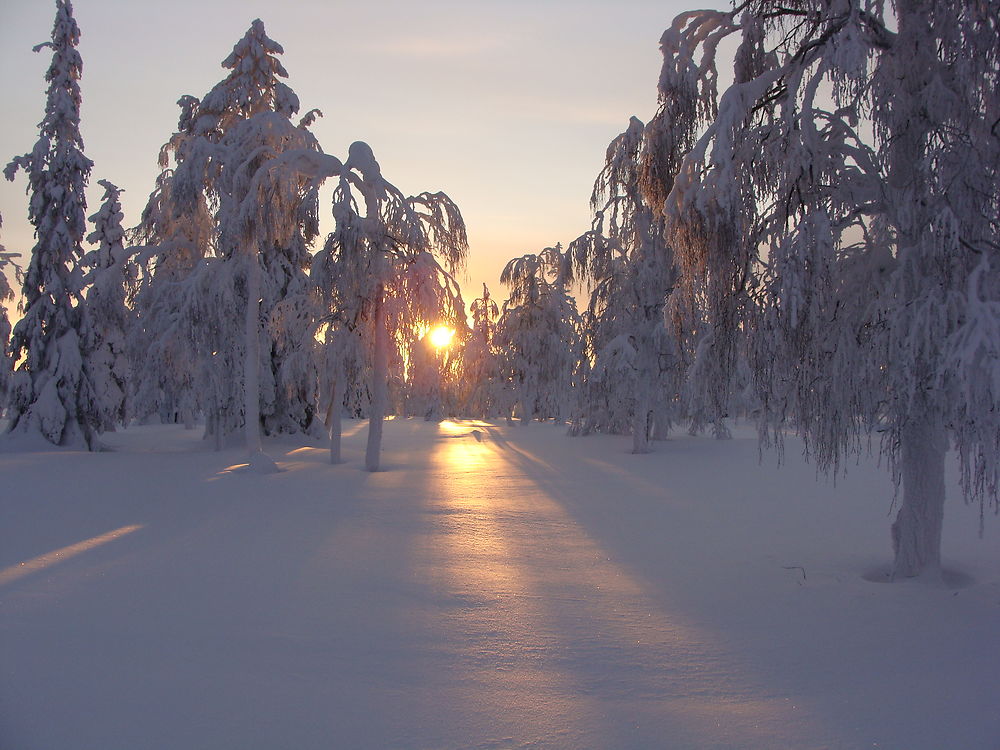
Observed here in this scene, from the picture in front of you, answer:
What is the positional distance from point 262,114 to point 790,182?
14.6 m

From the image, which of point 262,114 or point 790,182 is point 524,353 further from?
point 790,182

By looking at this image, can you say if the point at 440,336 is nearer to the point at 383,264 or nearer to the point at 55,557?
the point at 383,264

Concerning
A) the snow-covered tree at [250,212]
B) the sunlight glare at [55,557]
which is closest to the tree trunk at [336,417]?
the snow-covered tree at [250,212]

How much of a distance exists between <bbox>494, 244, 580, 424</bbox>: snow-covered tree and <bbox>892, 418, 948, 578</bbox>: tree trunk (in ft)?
96.0

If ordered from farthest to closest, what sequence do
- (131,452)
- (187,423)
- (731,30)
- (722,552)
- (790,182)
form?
(187,423)
(131,452)
(722,552)
(731,30)
(790,182)

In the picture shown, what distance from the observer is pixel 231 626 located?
5445 mm

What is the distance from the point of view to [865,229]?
7090 millimetres

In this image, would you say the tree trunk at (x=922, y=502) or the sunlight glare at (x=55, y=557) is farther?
the sunlight glare at (x=55, y=557)

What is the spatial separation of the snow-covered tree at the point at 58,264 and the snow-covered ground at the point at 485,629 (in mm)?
13234

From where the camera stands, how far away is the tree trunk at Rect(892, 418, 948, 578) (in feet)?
22.5

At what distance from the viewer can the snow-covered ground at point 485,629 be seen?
3.94 m

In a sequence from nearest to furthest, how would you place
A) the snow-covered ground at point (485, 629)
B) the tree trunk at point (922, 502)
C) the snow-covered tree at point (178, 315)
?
the snow-covered ground at point (485, 629) → the tree trunk at point (922, 502) → the snow-covered tree at point (178, 315)

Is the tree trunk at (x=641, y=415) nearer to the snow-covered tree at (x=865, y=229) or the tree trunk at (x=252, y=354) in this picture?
the tree trunk at (x=252, y=354)

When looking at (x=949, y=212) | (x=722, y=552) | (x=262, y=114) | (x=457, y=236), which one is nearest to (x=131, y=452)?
(x=262, y=114)
